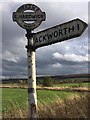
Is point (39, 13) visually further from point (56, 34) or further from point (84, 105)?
point (84, 105)

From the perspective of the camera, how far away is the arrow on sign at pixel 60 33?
5.32 meters

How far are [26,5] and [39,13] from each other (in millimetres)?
280

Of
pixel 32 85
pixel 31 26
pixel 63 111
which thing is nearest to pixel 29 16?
pixel 31 26

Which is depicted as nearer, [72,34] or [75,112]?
[72,34]

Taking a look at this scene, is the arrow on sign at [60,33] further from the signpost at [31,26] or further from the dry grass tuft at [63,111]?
the dry grass tuft at [63,111]

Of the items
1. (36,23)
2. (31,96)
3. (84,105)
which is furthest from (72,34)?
(84,105)

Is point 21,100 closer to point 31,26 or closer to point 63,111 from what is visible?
point 63,111

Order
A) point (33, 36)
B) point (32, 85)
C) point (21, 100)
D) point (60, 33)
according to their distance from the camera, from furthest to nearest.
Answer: point (21, 100) → point (33, 36) → point (32, 85) → point (60, 33)

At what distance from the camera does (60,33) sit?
18.7ft

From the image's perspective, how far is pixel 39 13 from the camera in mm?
5887

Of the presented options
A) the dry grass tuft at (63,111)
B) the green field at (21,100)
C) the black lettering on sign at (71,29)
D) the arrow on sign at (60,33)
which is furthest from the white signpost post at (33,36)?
the green field at (21,100)

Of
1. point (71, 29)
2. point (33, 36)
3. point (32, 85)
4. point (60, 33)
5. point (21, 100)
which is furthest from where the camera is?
point (21, 100)

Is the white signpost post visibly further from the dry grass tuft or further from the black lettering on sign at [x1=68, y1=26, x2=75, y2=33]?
the dry grass tuft

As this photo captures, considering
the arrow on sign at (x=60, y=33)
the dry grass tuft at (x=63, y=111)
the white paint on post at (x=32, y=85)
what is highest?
the arrow on sign at (x=60, y=33)
